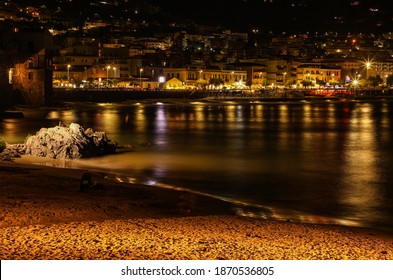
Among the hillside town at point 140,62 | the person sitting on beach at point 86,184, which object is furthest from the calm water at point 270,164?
the hillside town at point 140,62

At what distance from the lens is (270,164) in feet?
75.2

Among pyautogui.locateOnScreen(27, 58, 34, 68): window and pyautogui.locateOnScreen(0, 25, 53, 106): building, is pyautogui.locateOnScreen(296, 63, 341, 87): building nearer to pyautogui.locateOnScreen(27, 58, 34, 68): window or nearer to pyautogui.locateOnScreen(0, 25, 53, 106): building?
pyautogui.locateOnScreen(0, 25, 53, 106): building

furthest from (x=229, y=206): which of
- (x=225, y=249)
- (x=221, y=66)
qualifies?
(x=221, y=66)

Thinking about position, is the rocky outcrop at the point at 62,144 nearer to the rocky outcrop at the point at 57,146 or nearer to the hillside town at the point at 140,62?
the rocky outcrop at the point at 57,146

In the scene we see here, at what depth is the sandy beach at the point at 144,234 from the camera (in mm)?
8164

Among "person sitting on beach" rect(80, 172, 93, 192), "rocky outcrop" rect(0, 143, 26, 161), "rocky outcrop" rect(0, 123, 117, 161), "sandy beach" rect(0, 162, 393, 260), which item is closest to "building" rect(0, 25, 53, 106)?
"rocky outcrop" rect(0, 143, 26, 161)

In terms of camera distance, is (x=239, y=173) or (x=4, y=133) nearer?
(x=239, y=173)

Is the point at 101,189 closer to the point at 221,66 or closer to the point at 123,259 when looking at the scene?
the point at 123,259

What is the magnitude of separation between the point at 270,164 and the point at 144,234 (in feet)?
46.2

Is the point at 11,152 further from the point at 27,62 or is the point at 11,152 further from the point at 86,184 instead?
the point at 27,62

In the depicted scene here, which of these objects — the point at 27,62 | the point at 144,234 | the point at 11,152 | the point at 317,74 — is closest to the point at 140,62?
the point at 27,62

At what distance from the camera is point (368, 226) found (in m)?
12.8

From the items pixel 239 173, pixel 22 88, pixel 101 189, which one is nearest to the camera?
pixel 101 189
